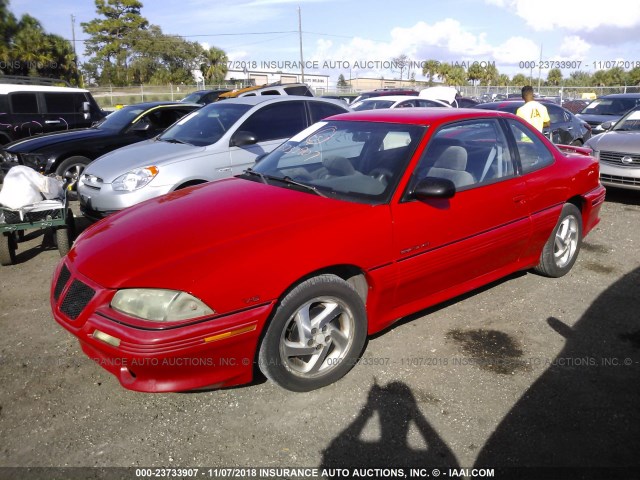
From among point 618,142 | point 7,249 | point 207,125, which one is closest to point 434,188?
point 207,125

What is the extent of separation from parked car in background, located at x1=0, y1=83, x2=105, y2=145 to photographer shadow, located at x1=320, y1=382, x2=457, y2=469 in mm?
10888

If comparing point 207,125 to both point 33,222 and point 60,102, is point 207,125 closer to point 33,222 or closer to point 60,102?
point 33,222

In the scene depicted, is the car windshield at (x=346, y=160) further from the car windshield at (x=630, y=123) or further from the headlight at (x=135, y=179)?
the car windshield at (x=630, y=123)

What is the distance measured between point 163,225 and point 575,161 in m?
3.73

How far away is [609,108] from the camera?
553 inches

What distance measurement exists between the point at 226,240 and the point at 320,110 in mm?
4639

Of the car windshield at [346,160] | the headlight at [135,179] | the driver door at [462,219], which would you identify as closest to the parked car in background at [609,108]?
the driver door at [462,219]

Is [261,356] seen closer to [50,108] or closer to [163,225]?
[163,225]

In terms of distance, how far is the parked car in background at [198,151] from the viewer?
5566mm

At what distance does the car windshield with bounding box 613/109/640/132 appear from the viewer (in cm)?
856

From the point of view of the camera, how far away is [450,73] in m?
61.8

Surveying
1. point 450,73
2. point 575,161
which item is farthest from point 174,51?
point 575,161

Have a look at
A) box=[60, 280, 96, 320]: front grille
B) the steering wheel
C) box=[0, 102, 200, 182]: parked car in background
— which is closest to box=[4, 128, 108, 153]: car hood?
box=[0, 102, 200, 182]: parked car in background

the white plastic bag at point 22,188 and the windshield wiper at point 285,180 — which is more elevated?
the windshield wiper at point 285,180
